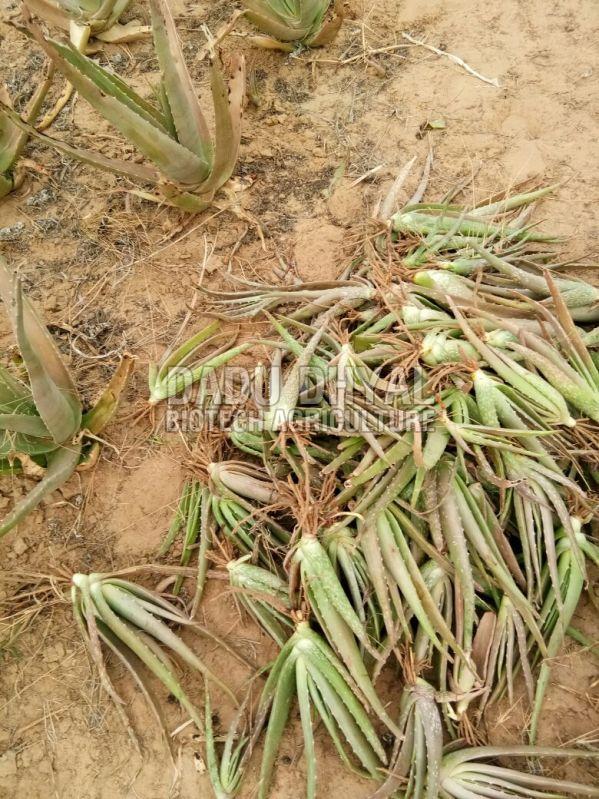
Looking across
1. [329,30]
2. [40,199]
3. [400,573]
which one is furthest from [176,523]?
[329,30]

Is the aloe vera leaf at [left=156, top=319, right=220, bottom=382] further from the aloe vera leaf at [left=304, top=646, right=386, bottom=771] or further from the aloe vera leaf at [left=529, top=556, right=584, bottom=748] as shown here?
the aloe vera leaf at [left=529, top=556, right=584, bottom=748]

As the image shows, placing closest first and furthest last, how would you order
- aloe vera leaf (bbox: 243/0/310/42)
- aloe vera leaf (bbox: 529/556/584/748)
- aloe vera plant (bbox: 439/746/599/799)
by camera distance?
aloe vera plant (bbox: 439/746/599/799) → aloe vera leaf (bbox: 529/556/584/748) → aloe vera leaf (bbox: 243/0/310/42)

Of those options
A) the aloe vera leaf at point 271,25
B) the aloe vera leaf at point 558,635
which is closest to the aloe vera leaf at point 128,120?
the aloe vera leaf at point 271,25

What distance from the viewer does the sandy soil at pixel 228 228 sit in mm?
1818

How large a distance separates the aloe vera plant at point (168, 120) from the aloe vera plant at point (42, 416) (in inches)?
27.4

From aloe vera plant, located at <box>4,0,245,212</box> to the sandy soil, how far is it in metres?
0.18

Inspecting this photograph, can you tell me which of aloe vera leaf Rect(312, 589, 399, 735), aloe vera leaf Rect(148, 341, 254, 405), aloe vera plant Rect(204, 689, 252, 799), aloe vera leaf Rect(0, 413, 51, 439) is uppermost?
aloe vera leaf Rect(0, 413, 51, 439)

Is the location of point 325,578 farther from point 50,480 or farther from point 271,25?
point 271,25

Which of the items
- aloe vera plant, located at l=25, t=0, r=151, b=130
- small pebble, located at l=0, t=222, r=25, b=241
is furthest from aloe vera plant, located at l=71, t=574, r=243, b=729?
aloe vera plant, located at l=25, t=0, r=151, b=130

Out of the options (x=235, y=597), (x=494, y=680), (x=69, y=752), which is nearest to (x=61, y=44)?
(x=235, y=597)

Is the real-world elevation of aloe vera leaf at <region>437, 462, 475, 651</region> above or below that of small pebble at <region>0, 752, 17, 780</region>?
above

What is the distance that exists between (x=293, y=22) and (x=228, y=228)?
1128mm

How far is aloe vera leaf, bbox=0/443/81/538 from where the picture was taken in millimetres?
1910

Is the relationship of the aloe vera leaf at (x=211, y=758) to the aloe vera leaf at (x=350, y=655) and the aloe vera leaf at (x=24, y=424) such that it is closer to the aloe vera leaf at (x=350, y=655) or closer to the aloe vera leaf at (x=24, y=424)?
the aloe vera leaf at (x=350, y=655)
